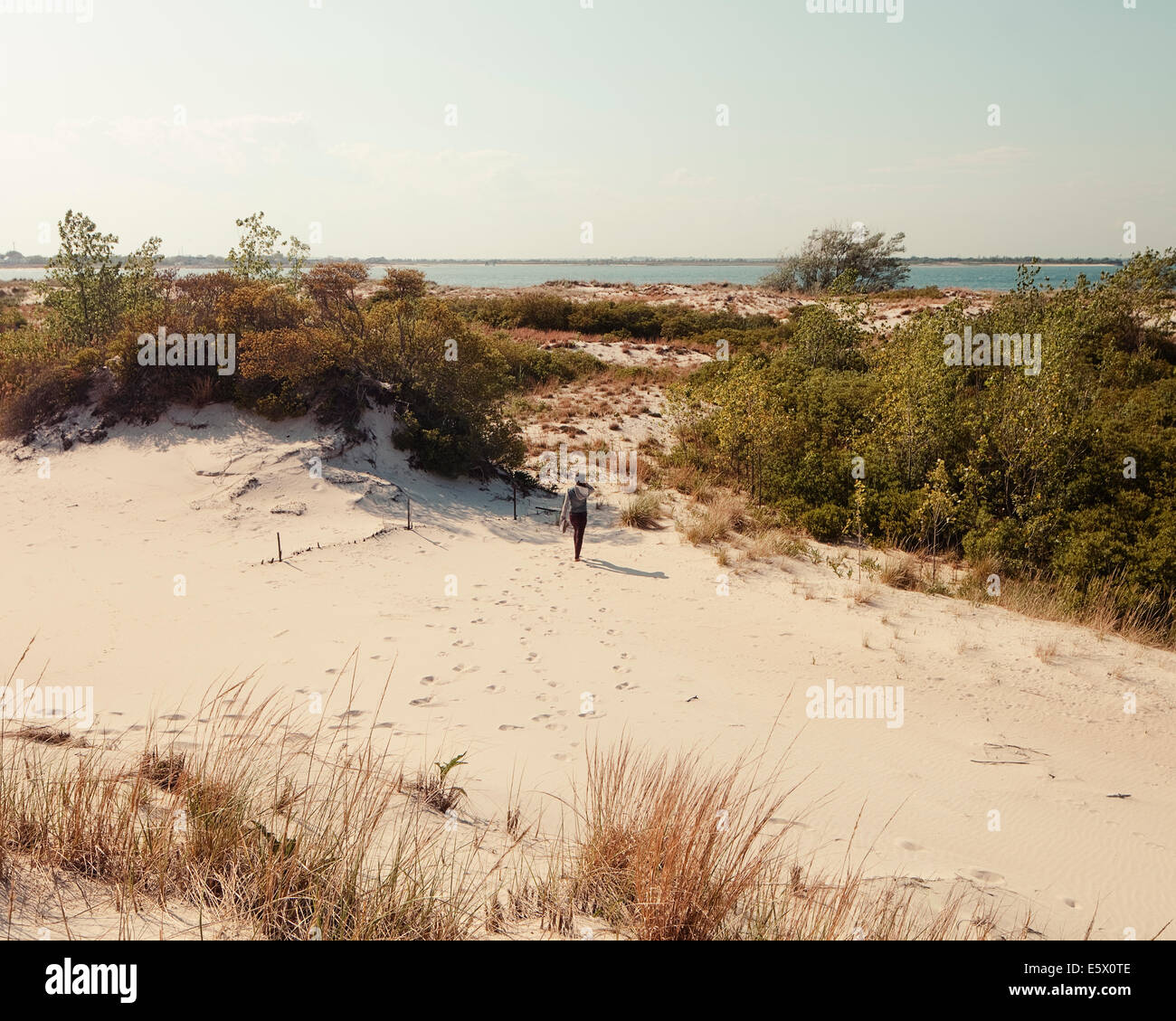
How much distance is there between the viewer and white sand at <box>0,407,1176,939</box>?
18.9ft

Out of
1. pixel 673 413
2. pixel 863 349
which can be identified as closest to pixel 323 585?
pixel 673 413

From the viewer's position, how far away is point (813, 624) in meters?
9.76

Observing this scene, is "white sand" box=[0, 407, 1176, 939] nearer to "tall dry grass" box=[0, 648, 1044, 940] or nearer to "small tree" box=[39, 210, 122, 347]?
"tall dry grass" box=[0, 648, 1044, 940]

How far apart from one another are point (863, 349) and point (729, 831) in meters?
19.3

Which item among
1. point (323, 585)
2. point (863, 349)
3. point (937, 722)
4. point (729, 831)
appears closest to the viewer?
point (729, 831)
